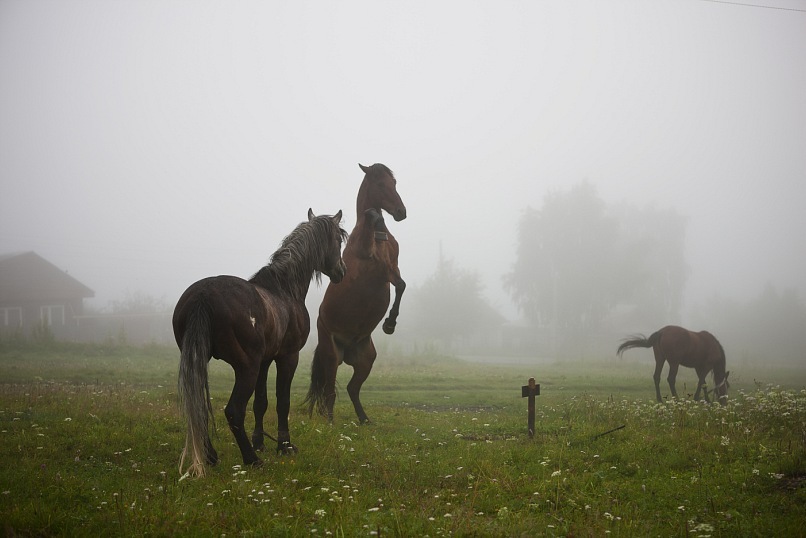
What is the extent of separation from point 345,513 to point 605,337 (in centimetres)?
5982

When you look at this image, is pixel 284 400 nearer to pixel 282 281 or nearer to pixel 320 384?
pixel 282 281

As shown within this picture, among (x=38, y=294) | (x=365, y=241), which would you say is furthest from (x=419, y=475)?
(x=38, y=294)

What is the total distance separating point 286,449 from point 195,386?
2.19 metres

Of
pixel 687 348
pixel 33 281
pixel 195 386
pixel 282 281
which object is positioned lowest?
pixel 687 348

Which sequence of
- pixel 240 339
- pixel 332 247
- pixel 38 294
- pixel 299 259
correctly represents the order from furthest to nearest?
pixel 38 294 < pixel 332 247 < pixel 299 259 < pixel 240 339

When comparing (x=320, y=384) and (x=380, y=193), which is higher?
(x=380, y=193)

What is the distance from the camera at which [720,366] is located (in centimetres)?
1964

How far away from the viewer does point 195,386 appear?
21.3ft

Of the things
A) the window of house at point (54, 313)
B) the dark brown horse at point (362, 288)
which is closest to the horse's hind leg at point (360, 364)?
the dark brown horse at point (362, 288)

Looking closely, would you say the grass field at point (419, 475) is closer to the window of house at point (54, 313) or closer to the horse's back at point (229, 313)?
the horse's back at point (229, 313)

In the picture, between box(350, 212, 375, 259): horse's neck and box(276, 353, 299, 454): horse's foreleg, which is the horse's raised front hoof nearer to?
box(276, 353, 299, 454): horse's foreleg

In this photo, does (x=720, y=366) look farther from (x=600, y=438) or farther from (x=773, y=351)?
(x=773, y=351)

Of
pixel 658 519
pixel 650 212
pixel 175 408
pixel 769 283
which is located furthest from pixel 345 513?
pixel 769 283

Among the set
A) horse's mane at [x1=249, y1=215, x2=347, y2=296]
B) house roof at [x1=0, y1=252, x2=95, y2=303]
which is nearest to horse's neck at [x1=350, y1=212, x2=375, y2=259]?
horse's mane at [x1=249, y1=215, x2=347, y2=296]
